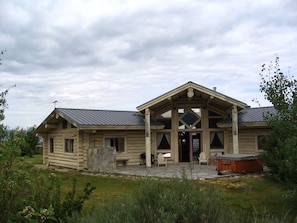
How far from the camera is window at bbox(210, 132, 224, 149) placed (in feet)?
63.1

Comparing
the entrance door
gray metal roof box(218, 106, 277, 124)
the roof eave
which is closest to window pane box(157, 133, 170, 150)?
the entrance door

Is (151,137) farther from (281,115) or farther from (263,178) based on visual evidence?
(281,115)

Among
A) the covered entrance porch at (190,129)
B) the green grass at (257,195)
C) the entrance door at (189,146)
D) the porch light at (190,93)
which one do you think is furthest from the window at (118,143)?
the green grass at (257,195)

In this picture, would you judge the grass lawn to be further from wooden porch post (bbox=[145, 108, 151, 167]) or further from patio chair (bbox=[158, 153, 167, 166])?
patio chair (bbox=[158, 153, 167, 166])

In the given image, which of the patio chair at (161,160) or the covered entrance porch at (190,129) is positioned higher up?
the covered entrance porch at (190,129)

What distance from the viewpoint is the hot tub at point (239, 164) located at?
48.0ft

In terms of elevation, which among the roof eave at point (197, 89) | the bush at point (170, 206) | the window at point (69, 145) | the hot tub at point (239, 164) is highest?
the roof eave at point (197, 89)

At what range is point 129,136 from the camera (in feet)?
61.4

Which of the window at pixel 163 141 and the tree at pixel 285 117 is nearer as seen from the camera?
the tree at pixel 285 117

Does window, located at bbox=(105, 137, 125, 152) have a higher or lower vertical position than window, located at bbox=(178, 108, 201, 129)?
lower

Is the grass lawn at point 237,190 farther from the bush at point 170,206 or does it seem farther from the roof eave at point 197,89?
the roof eave at point 197,89

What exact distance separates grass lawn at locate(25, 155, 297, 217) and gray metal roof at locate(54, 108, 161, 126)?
262cm

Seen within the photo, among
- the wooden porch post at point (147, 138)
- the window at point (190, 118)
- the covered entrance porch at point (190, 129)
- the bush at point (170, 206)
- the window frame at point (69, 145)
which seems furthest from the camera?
the window at point (190, 118)

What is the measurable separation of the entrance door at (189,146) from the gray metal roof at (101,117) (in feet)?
6.29
